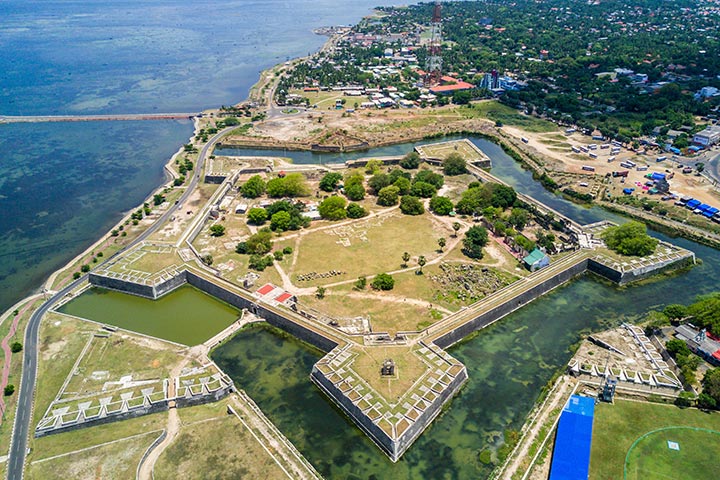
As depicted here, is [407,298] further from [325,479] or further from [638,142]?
[638,142]

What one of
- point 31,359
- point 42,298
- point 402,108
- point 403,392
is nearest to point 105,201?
point 42,298

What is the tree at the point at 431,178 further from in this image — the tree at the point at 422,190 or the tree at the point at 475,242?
the tree at the point at 475,242

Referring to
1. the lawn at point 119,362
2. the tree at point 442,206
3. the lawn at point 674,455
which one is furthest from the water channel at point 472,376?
the tree at point 442,206

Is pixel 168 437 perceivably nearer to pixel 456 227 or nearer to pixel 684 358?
pixel 456 227

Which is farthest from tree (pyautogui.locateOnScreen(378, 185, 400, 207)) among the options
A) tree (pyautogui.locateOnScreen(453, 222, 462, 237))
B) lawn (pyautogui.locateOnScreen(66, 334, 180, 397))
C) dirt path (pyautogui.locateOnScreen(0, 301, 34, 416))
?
dirt path (pyautogui.locateOnScreen(0, 301, 34, 416))

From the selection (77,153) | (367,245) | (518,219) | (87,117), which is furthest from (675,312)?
(87,117)
